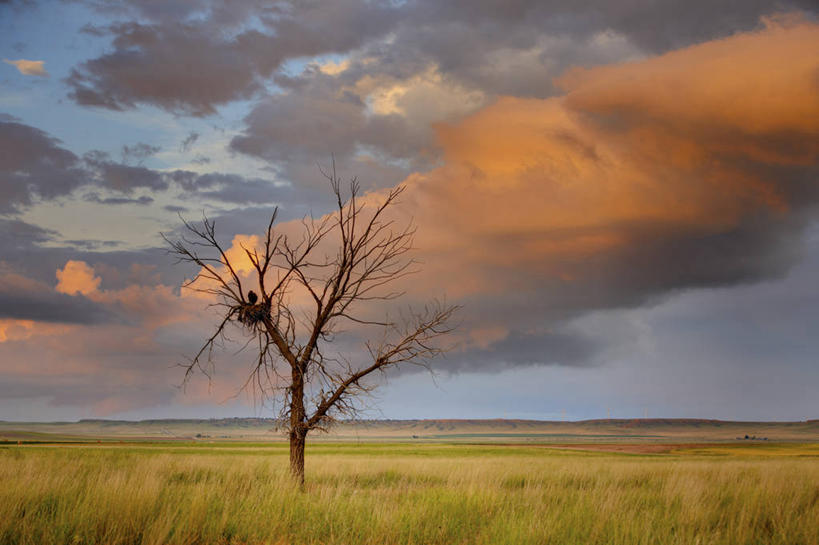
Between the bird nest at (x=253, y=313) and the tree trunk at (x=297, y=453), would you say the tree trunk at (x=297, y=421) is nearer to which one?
the tree trunk at (x=297, y=453)

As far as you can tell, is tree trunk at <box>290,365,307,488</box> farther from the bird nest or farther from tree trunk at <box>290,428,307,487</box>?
the bird nest

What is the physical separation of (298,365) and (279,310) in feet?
4.73

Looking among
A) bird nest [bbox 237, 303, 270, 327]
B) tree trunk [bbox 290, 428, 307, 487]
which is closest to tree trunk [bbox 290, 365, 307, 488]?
tree trunk [bbox 290, 428, 307, 487]

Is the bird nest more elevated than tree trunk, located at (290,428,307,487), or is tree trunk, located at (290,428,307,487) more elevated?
the bird nest

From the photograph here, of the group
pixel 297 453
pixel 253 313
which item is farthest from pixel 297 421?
pixel 253 313

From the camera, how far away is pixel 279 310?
1516cm

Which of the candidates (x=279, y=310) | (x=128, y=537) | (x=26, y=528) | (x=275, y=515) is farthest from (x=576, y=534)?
(x=279, y=310)

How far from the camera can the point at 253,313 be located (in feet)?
48.7

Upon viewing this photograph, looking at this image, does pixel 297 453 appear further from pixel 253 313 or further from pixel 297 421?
pixel 253 313

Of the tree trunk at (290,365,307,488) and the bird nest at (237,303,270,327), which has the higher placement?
the bird nest at (237,303,270,327)

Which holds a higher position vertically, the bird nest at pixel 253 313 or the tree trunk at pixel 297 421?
the bird nest at pixel 253 313

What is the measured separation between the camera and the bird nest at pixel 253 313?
583 inches

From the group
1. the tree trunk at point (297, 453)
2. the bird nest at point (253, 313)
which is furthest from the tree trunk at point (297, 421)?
the bird nest at point (253, 313)

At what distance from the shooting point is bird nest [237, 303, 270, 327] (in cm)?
1480
